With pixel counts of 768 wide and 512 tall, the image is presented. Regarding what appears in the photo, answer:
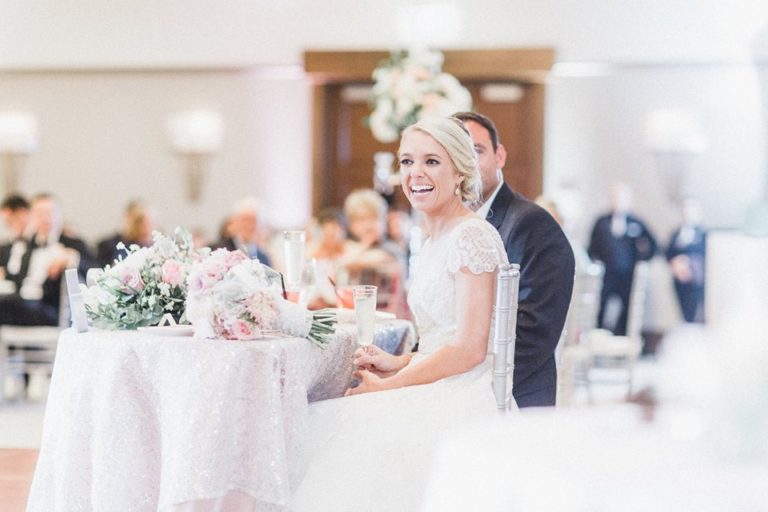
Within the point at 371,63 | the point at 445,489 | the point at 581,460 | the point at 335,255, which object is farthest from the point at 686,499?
the point at 371,63

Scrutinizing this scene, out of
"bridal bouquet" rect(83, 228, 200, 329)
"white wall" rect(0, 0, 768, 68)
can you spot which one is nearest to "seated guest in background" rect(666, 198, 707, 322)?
"white wall" rect(0, 0, 768, 68)

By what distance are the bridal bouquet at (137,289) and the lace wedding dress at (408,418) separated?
0.51 m

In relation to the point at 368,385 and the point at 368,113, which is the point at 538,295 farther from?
the point at 368,113

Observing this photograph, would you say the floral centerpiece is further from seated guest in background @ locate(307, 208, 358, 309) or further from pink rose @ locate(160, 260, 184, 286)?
pink rose @ locate(160, 260, 184, 286)

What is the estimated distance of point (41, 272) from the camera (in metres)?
8.65

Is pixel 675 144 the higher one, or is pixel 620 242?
pixel 675 144

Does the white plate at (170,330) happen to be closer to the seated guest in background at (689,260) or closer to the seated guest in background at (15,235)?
the seated guest in background at (15,235)

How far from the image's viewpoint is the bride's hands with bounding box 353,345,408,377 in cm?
344

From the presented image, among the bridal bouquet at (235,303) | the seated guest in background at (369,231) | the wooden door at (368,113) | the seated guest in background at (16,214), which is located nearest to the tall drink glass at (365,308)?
the bridal bouquet at (235,303)

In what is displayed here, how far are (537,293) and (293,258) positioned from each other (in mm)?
831

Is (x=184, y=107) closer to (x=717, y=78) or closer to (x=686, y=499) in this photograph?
(x=717, y=78)

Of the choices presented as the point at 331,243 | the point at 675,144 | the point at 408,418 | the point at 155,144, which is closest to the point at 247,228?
the point at 331,243

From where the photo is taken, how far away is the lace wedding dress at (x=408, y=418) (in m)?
3.01

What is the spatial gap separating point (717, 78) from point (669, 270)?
5.89 feet
